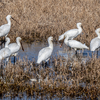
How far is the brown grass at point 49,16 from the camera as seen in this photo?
38.2ft

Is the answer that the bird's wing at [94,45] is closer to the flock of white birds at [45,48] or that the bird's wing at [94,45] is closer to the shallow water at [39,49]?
the flock of white birds at [45,48]

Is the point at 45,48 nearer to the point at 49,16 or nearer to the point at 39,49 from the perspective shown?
the point at 39,49

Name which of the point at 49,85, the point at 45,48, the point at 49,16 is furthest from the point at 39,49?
the point at 49,85

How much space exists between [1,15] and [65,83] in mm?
8375

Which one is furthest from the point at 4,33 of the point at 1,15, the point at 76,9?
the point at 76,9

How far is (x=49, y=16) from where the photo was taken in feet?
43.7

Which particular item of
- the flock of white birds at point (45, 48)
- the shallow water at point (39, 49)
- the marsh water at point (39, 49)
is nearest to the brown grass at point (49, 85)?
the flock of white birds at point (45, 48)

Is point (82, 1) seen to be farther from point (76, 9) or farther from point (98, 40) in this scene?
point (98, 40)

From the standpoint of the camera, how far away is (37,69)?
714cm

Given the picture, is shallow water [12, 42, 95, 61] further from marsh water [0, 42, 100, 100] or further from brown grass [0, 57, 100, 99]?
brown grass [0, 57, 100, 99]

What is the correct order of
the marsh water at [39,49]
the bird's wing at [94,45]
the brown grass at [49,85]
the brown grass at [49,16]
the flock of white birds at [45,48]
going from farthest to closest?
the brown grass at [49,16]
the bird's wing at [94,45]
the marsh water at [39,49]
the flock of white birds at [45,48]
the brown grass at [49,85]

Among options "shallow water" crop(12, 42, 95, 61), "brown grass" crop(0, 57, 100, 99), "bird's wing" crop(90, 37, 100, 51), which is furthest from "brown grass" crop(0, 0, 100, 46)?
"brown grass" crop(0, 57, 100, 99)

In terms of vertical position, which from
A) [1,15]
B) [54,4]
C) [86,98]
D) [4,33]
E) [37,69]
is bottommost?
[86,98]

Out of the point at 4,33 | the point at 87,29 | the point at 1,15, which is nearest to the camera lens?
the point at 4,33
